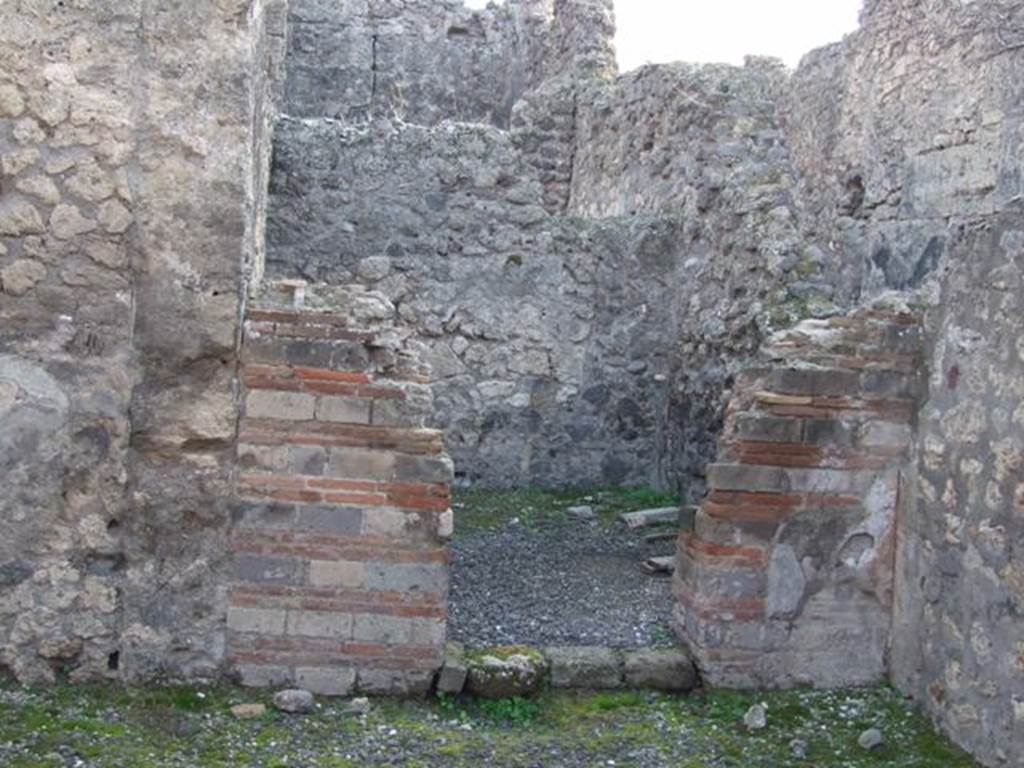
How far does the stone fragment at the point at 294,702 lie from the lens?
461 centimetres

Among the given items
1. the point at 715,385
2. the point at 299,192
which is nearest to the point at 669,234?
the point at 715,385

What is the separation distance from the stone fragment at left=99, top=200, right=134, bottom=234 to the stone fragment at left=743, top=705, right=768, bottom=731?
3050 mm

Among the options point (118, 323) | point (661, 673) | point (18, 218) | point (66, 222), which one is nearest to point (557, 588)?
point (661, 673)

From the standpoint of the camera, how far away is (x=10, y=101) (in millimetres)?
4496

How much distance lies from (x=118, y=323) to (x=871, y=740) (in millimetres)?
3243

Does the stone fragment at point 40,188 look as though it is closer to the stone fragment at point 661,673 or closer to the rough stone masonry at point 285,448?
the rough stone masonry at point 285,448

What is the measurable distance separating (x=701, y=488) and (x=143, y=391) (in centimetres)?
430

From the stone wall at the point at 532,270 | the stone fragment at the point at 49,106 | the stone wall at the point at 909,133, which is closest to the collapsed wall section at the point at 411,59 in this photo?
the stone wall at the point at 909,133

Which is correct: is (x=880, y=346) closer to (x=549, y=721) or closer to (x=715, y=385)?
(x=549, y=721)

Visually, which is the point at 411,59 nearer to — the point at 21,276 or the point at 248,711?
the point at 21,276

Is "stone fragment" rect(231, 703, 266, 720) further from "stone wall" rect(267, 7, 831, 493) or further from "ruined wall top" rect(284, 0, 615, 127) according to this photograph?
"ruined wall top" rect(284, 0, 615, 127)

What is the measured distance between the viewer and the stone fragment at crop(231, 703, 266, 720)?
4.52 meters

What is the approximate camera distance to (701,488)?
797 centimetres

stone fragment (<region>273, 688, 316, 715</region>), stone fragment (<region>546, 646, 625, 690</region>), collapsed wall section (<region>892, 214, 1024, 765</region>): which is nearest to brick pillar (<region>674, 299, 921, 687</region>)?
collapsed wall section (<region>892, 214, 1024, 765</region>)
